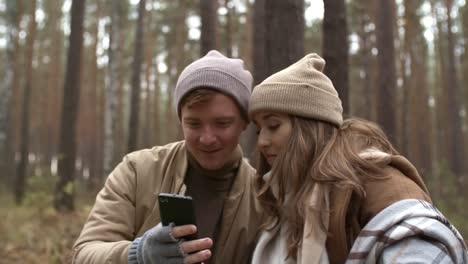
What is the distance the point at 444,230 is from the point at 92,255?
4.84ft

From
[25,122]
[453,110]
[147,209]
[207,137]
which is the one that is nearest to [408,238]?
[207,137]

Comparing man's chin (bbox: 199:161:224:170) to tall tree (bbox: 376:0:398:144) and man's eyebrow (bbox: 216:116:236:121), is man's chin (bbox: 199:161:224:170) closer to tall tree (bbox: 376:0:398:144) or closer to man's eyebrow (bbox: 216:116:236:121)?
man's eyebrow (bbox: 216:116:236:121)

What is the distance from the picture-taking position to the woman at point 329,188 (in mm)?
1790

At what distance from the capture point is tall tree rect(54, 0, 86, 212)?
39.0 ft

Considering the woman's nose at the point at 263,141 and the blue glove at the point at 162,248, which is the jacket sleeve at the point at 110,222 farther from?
the woman's nose at the point at 263,141

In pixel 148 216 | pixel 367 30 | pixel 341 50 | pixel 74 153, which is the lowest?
pixel 74 153

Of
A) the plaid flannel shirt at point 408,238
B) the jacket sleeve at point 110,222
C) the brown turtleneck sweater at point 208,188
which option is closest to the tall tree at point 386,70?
the brown turtleneck sweater at point 208,188

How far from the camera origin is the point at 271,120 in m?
2.23

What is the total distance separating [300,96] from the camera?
220 cm

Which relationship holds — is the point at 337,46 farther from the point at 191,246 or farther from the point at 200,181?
the point at 191,246

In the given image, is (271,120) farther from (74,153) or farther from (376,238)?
(74,153)

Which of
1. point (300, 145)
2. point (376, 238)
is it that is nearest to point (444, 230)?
point (376, 238)

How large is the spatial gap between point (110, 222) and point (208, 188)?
1.74ft

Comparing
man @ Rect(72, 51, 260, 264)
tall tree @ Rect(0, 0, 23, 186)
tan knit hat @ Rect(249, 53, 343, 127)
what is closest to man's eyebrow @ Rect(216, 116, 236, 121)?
man @ Rect(72, 51, 260, 264)
